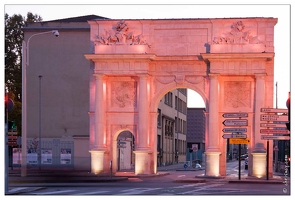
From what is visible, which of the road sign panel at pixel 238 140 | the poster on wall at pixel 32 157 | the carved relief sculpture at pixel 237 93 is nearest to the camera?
the road sign panel at pixel 238 140

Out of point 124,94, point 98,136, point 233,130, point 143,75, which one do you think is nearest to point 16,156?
point 98,136

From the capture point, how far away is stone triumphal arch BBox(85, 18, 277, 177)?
1961 inches

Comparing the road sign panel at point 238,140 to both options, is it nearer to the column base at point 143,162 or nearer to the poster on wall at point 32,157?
the column base at point 143,162

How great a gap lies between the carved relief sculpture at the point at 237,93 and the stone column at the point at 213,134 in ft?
3.57

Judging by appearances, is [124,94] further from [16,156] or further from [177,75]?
[16,156]

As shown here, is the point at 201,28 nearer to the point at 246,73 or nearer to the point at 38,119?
the point at 246,73

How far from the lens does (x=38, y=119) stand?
73.0 metres

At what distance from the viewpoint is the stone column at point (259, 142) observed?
163 ft

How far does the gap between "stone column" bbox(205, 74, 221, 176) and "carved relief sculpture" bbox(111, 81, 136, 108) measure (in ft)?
19.2

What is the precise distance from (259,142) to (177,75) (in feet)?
24.5

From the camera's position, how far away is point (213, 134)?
164 ft

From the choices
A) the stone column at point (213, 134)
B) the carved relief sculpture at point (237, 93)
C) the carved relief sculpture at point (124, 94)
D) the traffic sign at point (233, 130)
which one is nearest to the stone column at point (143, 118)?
the carved relief sculpture at point (124, 94)

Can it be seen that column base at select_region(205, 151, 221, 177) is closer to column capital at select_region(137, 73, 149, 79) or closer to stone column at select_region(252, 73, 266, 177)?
stone column at select_region(252, 73, 266, 177)

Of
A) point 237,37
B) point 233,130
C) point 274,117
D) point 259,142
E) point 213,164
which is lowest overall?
point 213,164
